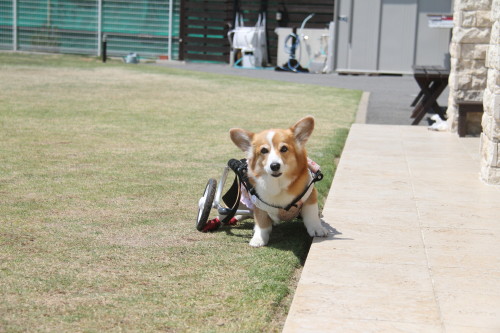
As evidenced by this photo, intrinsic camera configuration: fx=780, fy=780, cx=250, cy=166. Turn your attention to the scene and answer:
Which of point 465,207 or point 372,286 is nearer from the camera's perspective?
point 372,286

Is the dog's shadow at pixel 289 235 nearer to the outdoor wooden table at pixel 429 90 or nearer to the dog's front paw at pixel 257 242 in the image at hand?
the dog's front paw at pixel 257 242

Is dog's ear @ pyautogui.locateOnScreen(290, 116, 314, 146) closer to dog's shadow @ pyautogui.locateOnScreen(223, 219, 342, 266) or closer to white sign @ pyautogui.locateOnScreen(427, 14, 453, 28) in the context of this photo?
dog's shadow @ pyautogui.locateOnScreen(223, 219, 342, 266)

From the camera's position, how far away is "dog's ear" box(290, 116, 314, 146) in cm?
479

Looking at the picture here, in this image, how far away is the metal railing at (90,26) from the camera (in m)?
27.3

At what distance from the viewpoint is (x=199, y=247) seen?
482 centimetres

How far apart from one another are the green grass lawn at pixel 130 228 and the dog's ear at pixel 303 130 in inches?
26.8

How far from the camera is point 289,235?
5.21 meters

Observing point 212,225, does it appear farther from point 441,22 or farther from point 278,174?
point 441,22

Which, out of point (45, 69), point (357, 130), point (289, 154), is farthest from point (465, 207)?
point (45, 69)

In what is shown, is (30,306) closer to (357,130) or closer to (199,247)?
(199,247)

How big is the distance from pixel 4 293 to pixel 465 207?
3.56 m

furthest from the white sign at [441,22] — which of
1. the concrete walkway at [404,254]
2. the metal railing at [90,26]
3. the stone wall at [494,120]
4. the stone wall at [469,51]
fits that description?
the metal railing at [90,26]

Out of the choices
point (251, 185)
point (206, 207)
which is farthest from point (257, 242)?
point (206, 207)

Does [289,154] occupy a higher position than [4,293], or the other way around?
[289,154]
